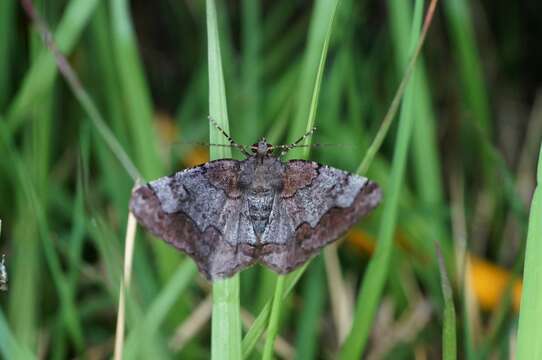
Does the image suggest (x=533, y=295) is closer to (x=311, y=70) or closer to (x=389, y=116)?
(x=389, y=116)

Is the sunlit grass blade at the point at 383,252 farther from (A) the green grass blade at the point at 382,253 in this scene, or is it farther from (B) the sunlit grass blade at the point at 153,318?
(B) the sunlit grass blade at the point at 153,318

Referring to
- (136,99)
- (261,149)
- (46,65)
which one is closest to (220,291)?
(261,149)

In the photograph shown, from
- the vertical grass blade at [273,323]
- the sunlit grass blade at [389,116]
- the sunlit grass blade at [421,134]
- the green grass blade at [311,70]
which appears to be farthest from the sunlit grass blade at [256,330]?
the sunlit grass blade at [421,134]

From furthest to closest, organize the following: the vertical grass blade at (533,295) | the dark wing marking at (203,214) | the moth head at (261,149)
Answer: the moth head at (261,149) → the dark wing marking at (203,214) → the vertical grass blade at (533,295)

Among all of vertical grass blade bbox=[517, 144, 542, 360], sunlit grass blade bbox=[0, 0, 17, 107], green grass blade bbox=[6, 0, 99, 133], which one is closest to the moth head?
vertical grass blade bbox=[517, 144, 542, 360]

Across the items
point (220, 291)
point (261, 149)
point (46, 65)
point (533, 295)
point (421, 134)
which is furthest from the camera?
point (421, 134)

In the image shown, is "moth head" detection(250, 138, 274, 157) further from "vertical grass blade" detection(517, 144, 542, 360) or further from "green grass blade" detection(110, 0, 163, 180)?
"vertical grass blade" detection(517, 144, 542, 360)

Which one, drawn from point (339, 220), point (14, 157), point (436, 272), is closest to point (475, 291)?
point (436, 272)

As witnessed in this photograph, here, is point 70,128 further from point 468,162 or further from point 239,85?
point 468,162
